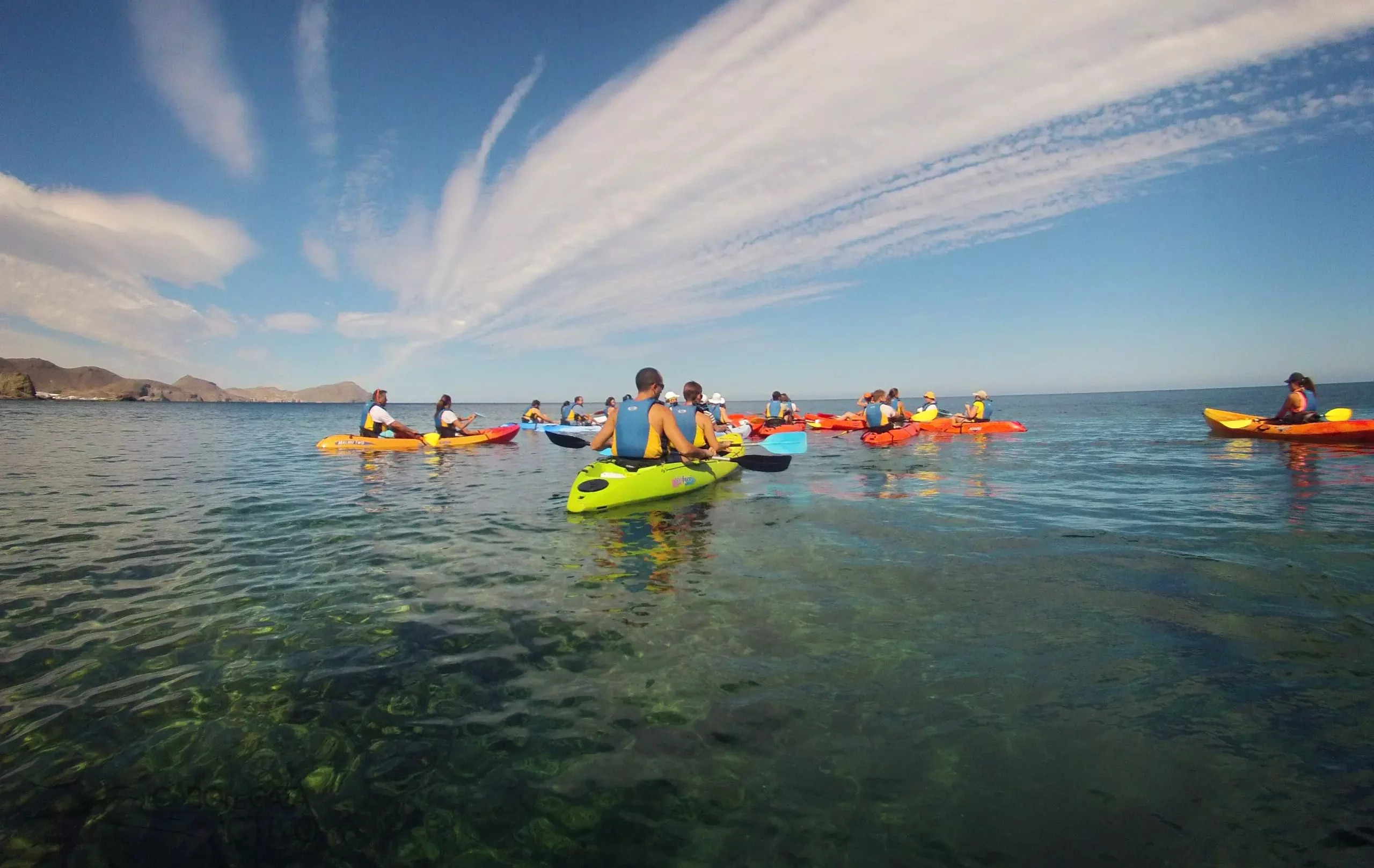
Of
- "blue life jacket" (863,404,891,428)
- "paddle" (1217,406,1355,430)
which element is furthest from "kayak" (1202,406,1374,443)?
"blue life jacket" (863,404,891,428)

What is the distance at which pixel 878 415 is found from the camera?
2531cm

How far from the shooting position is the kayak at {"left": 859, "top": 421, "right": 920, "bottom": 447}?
24.8m

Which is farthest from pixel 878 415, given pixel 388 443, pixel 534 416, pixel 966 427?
pixel 534 416

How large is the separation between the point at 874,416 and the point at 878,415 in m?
0.17

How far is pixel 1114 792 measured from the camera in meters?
3.39

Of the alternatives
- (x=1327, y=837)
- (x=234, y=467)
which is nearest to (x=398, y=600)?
(x=1327, y=837)

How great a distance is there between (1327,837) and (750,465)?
42.0 ft

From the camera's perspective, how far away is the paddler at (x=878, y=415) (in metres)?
25.3

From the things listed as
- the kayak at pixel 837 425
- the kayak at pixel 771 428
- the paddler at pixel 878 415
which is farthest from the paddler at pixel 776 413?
the paddler at pixel 878 415

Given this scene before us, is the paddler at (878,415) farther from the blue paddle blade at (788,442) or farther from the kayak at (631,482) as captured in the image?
the kayak at (631,482)

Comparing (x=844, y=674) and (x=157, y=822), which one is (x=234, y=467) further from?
(x=844, y=674)

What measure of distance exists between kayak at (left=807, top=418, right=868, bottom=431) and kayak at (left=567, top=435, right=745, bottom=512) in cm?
2160

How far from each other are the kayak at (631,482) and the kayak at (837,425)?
21596 millimetres

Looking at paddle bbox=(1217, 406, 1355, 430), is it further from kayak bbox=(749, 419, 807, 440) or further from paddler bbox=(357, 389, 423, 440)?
paddler bbox=(357, 389, 423, 440)
